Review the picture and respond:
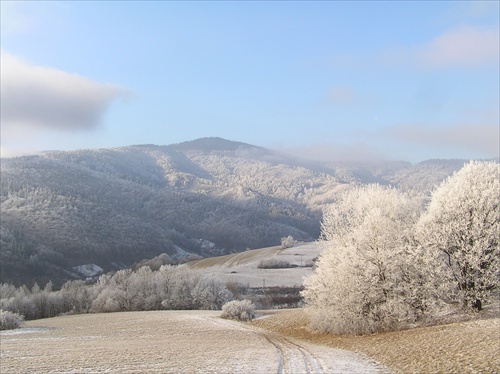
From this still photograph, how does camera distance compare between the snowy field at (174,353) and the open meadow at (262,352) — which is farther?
the snowy field at (174,353)

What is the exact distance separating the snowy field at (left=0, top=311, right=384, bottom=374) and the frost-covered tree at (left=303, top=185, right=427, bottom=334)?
14.5 ft

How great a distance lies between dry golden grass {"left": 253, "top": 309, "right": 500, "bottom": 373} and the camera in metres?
20.4

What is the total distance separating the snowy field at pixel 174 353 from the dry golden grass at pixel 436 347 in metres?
1.56

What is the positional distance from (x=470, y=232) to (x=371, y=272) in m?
7.31

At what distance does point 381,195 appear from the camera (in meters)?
38.1

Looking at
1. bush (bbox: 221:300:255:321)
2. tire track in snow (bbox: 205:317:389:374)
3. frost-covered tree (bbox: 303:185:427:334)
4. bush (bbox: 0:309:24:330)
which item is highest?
frost-covered tree (bbox: 303:185:427:334)

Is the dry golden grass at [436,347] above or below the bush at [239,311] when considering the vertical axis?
above

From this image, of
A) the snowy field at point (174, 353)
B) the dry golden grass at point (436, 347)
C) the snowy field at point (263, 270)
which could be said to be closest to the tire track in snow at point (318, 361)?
the snowy field at point (174, 353)

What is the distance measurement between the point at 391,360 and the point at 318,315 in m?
14.4

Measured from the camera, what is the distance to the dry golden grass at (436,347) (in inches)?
804

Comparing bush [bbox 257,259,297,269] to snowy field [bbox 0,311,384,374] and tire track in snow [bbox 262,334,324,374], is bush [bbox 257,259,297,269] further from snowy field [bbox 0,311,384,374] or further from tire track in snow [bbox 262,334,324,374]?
tire track in snow [bbox 262,334,324,374]

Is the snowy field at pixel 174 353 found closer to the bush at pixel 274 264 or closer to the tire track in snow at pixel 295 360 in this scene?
the tire track in snow at pixel 295 360

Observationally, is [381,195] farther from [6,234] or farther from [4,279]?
[6,234]

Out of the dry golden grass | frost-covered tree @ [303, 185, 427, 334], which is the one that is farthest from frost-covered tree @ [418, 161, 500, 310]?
the dry golden grass
